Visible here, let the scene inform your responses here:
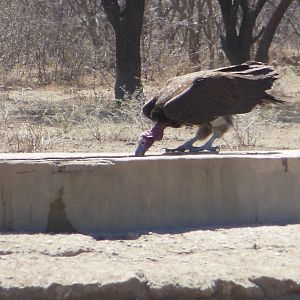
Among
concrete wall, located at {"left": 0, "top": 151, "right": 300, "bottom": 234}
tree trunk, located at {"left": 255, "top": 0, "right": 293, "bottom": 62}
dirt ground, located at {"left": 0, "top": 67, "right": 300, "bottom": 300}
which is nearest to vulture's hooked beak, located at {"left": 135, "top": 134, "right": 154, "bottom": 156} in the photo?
concrete wall, located at {"left": 0, "top": 151, "right": 300, "bottom": 234}

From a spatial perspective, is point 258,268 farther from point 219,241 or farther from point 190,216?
point 190,216

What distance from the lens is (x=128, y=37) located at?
13.8 metres

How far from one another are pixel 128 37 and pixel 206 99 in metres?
7.33

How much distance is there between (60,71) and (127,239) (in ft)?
38.1

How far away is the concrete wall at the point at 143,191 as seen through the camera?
6.01 meters

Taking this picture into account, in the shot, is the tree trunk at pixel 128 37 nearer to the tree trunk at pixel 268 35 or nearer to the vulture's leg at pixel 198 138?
the tree trunk at pixel 268 35

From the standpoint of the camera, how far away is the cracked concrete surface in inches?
189

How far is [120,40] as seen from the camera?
13914 millimetres

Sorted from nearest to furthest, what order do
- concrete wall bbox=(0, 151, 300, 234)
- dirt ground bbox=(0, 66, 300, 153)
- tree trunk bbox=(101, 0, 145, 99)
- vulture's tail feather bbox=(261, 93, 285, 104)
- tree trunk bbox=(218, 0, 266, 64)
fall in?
1. concrete wall bbox=(0, 151, 300, 234)
2. vulture's tail feather bbox=(261, 93, 285, 104)
3. dirt ground bbox=(0, 66, 300, 153)
4. tree trunk bbox=(101, 0, 145, 99)
5. tree trunk bbox=(218, 0, 266, 64)

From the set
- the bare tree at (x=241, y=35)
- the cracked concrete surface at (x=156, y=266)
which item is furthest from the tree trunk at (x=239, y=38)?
the cracked concrete surface at (x=156, y=266)

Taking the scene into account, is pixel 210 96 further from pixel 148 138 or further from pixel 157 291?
pixel 157 291

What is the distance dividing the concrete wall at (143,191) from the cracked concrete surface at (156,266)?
0.20 m

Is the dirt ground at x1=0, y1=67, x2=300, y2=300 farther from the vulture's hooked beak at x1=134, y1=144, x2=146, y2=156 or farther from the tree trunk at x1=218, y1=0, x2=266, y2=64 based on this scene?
the tree trunk at x1=218, y1=0, x2=266, y2=64

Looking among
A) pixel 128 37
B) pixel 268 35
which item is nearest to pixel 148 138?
pixel 128 37
